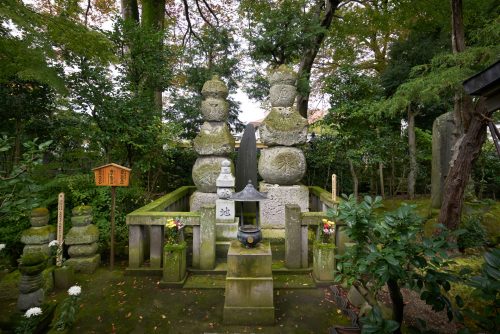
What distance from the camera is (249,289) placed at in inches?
126

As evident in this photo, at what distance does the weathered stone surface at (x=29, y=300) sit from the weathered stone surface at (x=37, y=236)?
1.27m

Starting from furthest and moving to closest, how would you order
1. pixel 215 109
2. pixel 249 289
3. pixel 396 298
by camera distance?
1. pixel 215 109
2. pixel 249 289
3. pixel 396 298

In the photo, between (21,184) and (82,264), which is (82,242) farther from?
(21,184)

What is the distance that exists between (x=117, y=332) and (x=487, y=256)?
3.63m

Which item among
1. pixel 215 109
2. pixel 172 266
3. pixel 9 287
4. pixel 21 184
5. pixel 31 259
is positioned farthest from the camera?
pixel 215 109

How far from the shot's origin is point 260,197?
169 inches

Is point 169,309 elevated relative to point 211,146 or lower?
lower

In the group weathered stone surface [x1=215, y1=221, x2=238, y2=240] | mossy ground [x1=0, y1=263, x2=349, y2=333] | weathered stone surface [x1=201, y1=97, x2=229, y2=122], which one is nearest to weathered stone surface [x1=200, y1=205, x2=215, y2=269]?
mossy ground [x1=0, y1=263, x2=349, y2=333]

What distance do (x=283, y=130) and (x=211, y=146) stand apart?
5.84 feet

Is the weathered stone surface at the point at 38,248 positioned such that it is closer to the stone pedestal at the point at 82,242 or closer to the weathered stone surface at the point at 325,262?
the stone pedestal at the point at 82,242

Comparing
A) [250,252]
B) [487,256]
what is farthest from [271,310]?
[487,256]

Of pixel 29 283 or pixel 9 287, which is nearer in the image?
pixel 29 283

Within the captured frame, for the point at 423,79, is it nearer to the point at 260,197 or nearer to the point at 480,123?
the point at 480,123

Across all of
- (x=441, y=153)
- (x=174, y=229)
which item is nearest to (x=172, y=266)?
(x=174, y=229)
